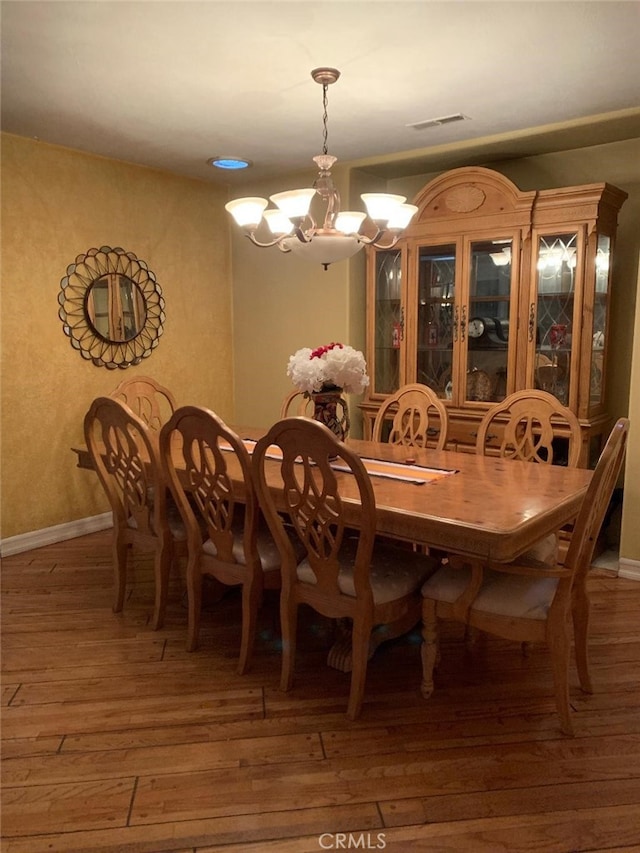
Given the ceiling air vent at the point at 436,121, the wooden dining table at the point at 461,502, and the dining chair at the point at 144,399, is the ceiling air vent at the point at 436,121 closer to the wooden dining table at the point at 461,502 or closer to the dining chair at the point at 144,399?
the wooden dining table at the point at 461,502

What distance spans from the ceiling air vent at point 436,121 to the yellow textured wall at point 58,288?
1.84 m

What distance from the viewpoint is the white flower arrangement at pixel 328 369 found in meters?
2.68

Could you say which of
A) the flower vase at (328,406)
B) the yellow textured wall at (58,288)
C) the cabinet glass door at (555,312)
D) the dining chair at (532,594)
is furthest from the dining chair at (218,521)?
the cabinet glass door at (555,312)

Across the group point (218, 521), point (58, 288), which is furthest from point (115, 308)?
point (218, 521)

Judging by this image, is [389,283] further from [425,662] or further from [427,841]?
[427,841]

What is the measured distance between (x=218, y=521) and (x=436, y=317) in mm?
2169

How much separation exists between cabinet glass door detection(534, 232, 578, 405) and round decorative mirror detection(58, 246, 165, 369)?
250 cm

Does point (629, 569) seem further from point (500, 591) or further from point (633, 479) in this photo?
point (500, 591)

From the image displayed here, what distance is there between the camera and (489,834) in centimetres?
169

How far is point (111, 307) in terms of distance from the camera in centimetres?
416

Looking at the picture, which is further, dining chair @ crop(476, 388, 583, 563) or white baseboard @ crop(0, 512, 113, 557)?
white baseboard @ crop(0, 512, 113, 557)

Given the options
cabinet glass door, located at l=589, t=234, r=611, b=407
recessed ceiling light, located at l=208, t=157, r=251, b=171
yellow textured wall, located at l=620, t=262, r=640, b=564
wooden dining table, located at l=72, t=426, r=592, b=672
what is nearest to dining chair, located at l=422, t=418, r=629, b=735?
wooden dining table, located at l=72, t=426, r=592, b=672

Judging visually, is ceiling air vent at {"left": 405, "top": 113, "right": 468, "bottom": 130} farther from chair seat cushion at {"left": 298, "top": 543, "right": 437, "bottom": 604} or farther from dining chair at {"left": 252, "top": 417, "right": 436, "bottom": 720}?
chair seat cushion at {"left": 298, "top": 543, "right": 437, "bottom": 604}
